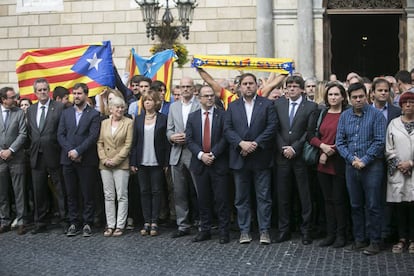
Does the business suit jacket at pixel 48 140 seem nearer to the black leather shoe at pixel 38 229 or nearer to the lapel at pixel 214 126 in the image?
the black leather shoe at pixel 38 229

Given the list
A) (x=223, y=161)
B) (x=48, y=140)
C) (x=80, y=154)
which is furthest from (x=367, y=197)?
(x=48, y=140)

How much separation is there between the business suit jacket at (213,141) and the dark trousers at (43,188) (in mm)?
2095

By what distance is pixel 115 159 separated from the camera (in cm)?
878

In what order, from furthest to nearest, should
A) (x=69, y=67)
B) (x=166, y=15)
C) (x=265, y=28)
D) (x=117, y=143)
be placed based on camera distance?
(x=265, y=28)
(x=166, y=15)
(x=69, y=67)
(x=117, y=143)

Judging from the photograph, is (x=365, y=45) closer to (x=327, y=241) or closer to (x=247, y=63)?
(x=247, y=63)

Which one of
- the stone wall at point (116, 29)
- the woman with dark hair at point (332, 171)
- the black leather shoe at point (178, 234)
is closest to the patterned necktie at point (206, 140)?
the black leather shoe at point (178, 234)

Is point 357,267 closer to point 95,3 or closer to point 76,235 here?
point 76,235

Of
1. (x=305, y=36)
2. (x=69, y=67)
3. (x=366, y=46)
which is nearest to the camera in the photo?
(x=69, y=67)

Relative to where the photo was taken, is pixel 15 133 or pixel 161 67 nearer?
pixel 15 133

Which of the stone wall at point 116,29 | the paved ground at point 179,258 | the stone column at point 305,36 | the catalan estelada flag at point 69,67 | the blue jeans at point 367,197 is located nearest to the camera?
the paved ground at point 179,258

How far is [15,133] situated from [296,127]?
13.3ft

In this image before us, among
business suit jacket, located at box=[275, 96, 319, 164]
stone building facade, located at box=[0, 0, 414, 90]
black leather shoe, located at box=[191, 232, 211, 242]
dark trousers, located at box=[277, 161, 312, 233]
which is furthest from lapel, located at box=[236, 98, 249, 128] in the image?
stone building facade, located at box=[0, 0, 414, 90]

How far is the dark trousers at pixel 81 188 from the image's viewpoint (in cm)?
894

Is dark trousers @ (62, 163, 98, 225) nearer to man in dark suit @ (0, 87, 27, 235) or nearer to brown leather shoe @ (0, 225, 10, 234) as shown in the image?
man in dark suit @ (0, 87, 27, 235)
